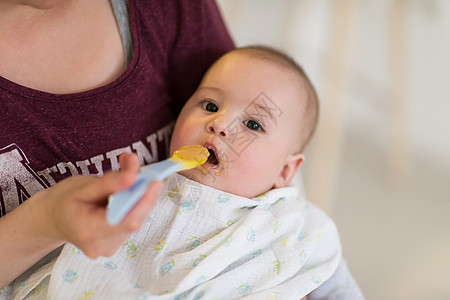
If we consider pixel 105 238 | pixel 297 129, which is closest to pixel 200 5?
pixel 297 129

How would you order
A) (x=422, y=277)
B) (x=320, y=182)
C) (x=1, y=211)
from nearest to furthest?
(x=1, y=211) → (x=422, y=277) → (x=320, y=182)

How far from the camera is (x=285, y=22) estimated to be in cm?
215

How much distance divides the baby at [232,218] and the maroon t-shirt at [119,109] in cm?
6

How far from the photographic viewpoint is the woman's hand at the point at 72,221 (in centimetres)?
53

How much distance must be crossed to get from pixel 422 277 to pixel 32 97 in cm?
Result: 101

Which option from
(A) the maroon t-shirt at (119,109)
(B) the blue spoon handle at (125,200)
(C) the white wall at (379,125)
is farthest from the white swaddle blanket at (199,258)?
(C) the white wall at (379,125)

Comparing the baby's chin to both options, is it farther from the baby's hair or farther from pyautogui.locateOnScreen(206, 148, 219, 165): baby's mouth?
the baby's hair

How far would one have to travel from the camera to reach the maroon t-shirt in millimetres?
771

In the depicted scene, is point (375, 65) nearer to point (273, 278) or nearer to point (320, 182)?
point (320, 182)

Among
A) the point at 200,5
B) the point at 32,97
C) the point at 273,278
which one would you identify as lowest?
the point at 273,278

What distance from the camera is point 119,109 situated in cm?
87

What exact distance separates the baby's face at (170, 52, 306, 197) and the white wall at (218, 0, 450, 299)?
0.52 metres

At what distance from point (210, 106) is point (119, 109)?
175mm

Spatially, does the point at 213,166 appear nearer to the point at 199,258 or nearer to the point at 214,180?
the point at 214,180
